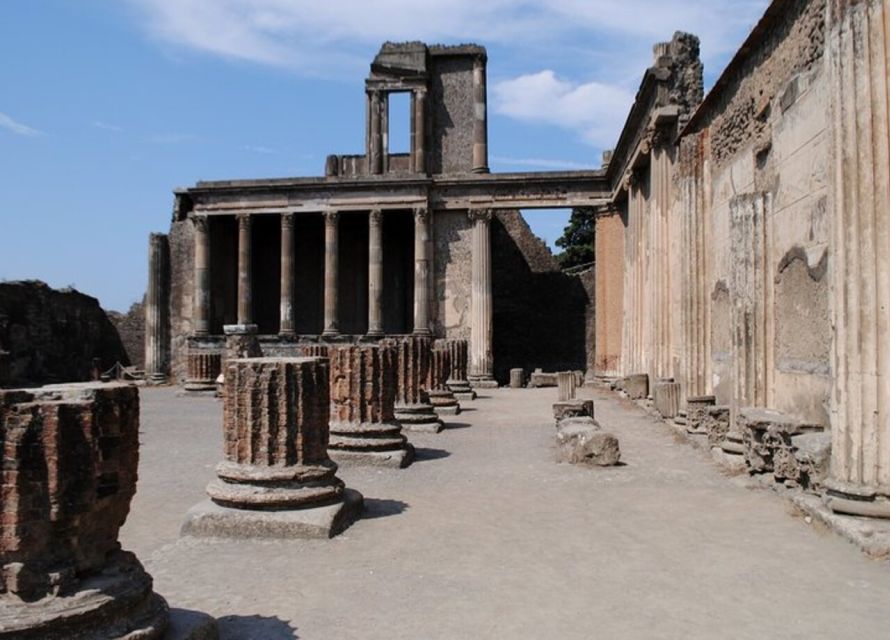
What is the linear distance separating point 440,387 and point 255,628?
1213 centimetres

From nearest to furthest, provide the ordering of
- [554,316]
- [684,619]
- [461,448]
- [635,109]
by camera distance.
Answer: [684,619]
[461,448]
[635,109]
[554,316]

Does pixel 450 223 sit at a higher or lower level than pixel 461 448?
Answer: higher

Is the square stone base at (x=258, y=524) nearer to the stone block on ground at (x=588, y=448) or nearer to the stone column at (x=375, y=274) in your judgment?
the stone block on ground at (x=588, y=448)

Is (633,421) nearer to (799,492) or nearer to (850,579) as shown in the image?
(799,492)

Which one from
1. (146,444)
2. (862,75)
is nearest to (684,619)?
(862,75)

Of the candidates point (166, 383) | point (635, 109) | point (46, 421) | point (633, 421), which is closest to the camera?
point (46, 421)

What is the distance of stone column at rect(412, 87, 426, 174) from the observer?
1043 inches

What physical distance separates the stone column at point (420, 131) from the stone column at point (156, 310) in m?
8.94

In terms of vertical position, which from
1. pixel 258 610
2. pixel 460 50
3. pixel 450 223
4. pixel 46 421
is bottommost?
pixel 258 610

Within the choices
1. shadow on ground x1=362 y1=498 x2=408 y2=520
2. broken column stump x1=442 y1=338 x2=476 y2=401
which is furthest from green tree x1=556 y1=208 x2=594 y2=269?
shadow on ground x1=362 y1=498 x2=408 y2=520

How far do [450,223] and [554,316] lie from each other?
5914 mm

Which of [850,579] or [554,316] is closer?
[850,579]

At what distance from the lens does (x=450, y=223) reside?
26.0 metres

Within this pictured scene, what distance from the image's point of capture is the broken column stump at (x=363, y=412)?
9047 millimetres
